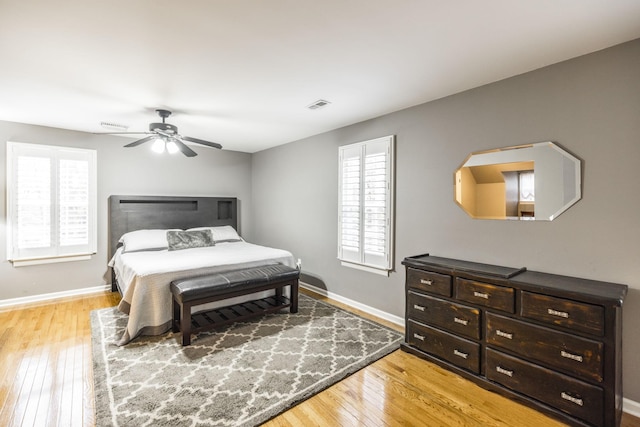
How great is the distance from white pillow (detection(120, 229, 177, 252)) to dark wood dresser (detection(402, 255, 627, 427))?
3.47 meters

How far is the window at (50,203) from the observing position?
385cm

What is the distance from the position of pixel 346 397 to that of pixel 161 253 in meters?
3.04

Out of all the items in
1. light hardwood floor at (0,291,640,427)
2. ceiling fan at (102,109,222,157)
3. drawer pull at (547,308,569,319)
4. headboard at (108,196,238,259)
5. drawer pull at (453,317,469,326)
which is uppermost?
ceiling fan at (102,109,222,157)

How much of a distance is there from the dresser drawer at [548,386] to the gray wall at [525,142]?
487mm

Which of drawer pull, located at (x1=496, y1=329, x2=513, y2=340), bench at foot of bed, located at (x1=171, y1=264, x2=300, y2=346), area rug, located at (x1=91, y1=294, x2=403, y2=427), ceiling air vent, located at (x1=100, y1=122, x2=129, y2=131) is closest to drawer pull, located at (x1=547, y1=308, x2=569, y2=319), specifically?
drawer pull, located at (x1=496, y1=329, x2=513, y2=340)

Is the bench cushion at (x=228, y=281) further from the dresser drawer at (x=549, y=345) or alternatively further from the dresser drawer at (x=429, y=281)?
the dresser drawer at (x=549, y=345)

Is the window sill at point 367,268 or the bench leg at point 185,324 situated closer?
the bench leg at point 185,324

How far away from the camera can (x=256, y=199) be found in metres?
5.89

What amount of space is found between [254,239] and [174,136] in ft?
9.58

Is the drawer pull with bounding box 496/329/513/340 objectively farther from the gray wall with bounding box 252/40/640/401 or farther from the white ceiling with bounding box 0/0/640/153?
the white ceiling with bounding box 0/0/640/153

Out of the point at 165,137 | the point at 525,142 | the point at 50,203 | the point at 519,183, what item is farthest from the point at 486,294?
the point at 50,203

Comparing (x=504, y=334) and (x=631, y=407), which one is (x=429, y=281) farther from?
(x=631, y=407)

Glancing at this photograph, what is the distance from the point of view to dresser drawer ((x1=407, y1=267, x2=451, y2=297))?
2486 millimetres

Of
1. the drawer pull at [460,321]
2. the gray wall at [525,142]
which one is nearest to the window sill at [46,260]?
the gray wall at [525,142]
